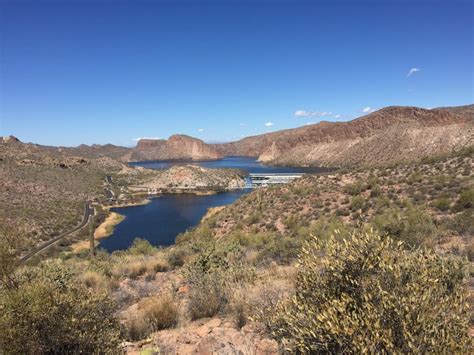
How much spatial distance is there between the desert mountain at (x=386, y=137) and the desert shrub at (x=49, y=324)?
288ft

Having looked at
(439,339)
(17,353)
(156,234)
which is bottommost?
(156,234)

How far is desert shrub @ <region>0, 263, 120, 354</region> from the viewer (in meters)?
3.35

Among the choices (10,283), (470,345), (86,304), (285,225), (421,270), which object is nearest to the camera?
(470,345)

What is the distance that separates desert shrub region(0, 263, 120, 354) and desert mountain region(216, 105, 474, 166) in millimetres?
87917

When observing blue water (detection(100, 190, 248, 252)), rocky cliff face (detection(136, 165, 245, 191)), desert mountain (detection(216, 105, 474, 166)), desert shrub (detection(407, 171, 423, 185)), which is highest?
desert mountain (detection(216, 105, 474, 166))

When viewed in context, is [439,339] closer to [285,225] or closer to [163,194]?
[285,225]

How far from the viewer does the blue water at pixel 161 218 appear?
46.7m

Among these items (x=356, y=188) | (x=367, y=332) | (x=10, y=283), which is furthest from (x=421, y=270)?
(x=356, y=188)

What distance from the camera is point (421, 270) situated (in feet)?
10.4

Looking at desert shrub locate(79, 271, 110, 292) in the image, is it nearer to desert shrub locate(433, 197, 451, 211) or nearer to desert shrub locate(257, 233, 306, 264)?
desert shrub locate(257, 233, 306, 264)

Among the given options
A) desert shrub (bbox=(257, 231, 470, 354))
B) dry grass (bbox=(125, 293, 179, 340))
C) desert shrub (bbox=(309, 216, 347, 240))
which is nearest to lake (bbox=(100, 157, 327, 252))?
desert shrub (bbox=(309, 216, 347, 240))

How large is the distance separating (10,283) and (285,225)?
16.4 metres

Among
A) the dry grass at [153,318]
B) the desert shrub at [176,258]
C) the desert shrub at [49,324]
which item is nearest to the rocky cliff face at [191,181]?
the desert shrub at [176,258]

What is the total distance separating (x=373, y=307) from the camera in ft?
9.12
